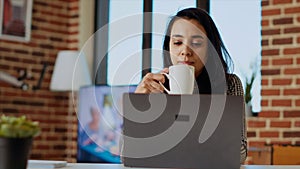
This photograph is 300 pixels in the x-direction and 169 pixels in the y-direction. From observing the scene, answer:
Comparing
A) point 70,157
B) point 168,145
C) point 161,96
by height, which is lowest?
point 70,157

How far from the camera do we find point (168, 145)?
150cm

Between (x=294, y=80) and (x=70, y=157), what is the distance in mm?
2194

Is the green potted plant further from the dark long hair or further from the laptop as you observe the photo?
the dark long hair

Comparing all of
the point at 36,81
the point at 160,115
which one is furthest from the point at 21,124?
the point at 36,81

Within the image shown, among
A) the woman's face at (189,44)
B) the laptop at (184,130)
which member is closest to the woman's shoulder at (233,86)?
the woman's face at (189,44)

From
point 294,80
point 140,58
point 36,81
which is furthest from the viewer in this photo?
point 36,81

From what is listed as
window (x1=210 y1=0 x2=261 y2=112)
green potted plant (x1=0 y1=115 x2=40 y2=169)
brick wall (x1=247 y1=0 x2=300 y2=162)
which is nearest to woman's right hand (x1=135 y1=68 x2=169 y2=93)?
green potted plant (x1=0 y1=115 x2=40 y2=169)

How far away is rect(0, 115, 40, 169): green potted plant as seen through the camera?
1188mm

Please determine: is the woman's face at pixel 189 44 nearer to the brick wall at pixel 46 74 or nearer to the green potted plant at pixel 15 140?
the green potted plant at pixel 15 140

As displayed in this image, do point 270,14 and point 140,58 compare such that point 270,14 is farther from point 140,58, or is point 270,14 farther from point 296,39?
point 140,58

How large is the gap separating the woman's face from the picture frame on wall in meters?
2.57

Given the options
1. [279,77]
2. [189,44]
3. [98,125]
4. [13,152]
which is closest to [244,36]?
[279,77]

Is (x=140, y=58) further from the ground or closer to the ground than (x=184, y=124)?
further from the ground

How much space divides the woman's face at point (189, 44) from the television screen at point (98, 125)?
6.99ft
